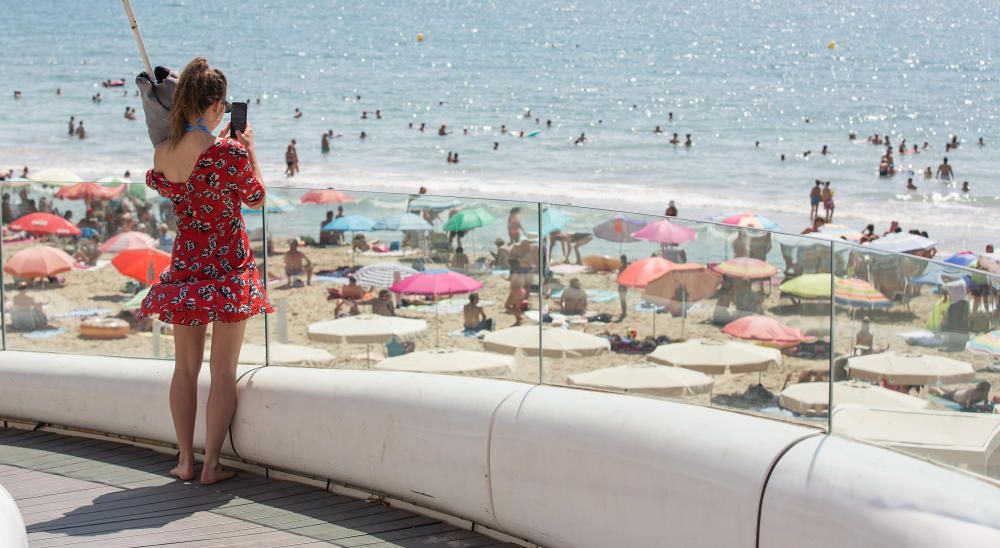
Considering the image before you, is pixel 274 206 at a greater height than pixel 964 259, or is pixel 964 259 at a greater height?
pixel 274 206

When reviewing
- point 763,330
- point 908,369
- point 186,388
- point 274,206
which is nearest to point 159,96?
point 274,206

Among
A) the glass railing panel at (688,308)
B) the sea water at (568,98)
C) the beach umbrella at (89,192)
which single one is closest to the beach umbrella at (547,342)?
the glass railing panel at (688,308)

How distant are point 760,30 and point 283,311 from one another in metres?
117

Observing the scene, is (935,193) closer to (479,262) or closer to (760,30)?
(479,262)

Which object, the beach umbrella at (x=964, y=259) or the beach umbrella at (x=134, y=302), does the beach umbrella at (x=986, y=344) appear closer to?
the beach umbrella at (x=134, y=302)

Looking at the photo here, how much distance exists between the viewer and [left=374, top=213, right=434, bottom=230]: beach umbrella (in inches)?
199

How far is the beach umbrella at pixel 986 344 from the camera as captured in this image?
3.60 metres

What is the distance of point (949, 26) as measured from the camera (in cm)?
12512

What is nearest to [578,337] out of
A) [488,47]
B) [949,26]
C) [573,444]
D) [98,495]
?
[573,444]

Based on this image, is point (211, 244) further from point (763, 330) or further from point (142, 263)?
point (763, 330)

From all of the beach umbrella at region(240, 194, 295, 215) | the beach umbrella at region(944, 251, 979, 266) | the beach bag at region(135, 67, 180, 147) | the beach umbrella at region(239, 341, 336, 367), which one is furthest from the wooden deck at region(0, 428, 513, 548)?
the beach umbrella at region(944, 251, 979, 266)

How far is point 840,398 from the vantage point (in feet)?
12.3

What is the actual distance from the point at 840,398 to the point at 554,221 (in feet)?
4.23

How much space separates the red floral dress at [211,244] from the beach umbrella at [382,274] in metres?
0.54
